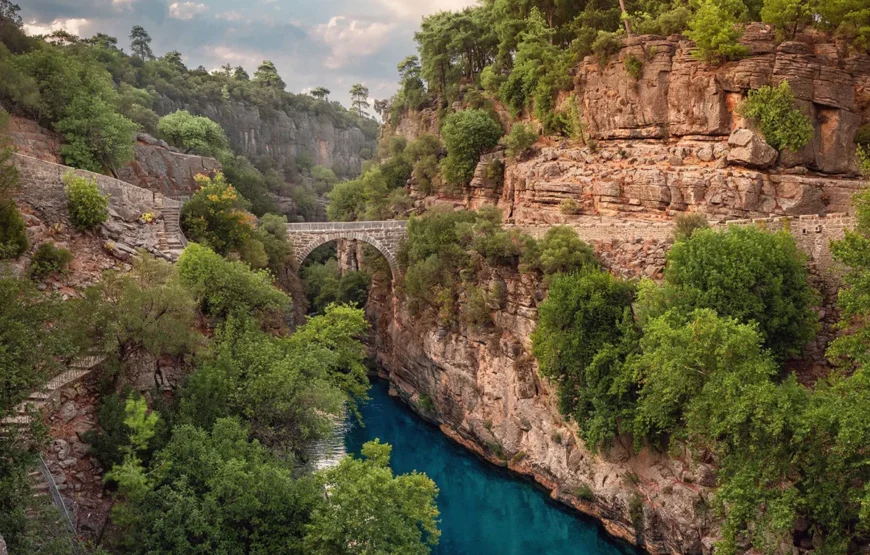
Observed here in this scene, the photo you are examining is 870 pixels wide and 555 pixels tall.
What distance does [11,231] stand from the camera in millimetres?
17062

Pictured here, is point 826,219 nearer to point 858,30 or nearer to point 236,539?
point 858,30

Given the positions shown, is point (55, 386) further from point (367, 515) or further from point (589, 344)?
point (589, 344)

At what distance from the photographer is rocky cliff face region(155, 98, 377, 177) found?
65.6 metres

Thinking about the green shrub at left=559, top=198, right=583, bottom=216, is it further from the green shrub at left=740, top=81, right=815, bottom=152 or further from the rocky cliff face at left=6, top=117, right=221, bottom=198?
the rocky cliff face at left=6, top=117, right=221, bottom=198

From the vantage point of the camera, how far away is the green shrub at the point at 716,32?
77.0 ft

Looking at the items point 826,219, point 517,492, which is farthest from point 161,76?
point 826,219

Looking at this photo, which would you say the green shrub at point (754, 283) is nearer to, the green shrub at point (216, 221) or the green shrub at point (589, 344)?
the green shrub at point (589, 344)

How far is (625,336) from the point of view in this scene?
20219mm

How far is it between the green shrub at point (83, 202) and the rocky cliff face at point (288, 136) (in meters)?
41.2

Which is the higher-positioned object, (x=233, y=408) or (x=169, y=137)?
(x=169, y=137)

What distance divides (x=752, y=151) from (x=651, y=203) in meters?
4.01

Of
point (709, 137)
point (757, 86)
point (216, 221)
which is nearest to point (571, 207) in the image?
point (709, 137)

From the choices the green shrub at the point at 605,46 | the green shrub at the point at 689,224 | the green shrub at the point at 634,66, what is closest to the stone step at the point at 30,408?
the green shrub at the point at 689,224

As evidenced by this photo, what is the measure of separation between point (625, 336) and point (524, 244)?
6649 mm
